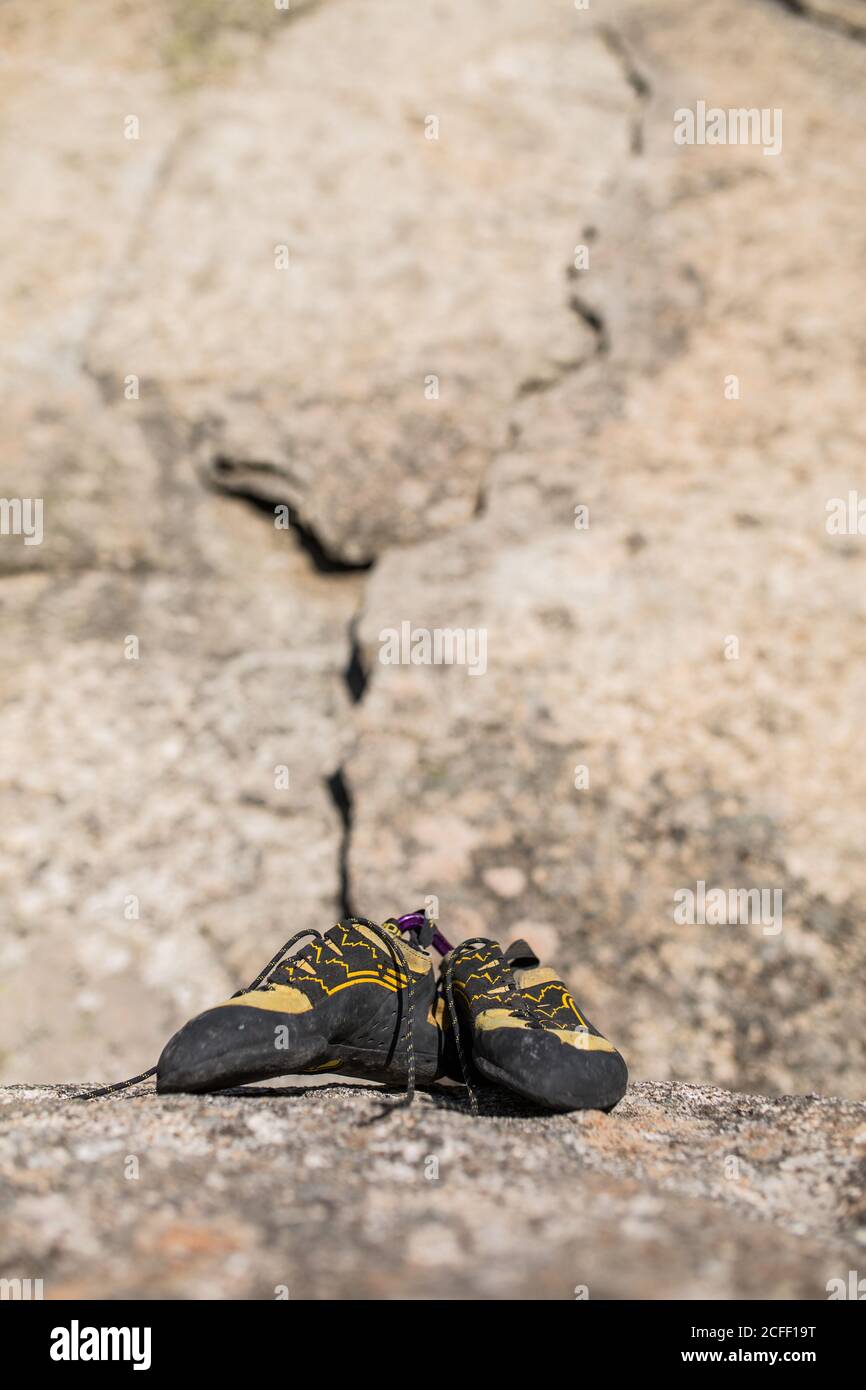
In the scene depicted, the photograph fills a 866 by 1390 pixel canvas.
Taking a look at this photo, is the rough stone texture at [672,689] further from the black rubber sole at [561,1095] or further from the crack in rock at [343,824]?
the black rubber sole at [561,1095]

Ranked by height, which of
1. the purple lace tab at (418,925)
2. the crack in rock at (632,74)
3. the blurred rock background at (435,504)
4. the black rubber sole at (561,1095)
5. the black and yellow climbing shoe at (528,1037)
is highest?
the crack in rock at (632,74)

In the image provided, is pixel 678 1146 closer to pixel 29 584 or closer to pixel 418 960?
pixel 418 960

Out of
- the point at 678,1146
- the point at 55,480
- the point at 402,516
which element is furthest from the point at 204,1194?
the point at 55,480

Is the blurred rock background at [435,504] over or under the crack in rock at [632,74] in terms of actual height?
under

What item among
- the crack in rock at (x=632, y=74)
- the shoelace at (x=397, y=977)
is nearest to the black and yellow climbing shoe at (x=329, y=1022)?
the shoelace at (x=397, y=977)

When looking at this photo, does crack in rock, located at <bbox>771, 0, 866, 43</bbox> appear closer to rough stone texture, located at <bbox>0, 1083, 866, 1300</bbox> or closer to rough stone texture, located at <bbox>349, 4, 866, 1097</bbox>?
rough stone texture, located at <bbox>349, 4, 866, 1097</bbox>

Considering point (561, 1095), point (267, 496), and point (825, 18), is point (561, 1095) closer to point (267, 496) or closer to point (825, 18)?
point (267, 496)

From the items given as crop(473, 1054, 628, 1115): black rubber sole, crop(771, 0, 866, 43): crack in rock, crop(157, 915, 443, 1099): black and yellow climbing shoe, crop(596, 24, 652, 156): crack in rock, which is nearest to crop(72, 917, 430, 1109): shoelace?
crop(157, 915, 443, 1099): black and yellow climbing shoe

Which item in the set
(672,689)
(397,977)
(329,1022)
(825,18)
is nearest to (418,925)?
(397,977)
